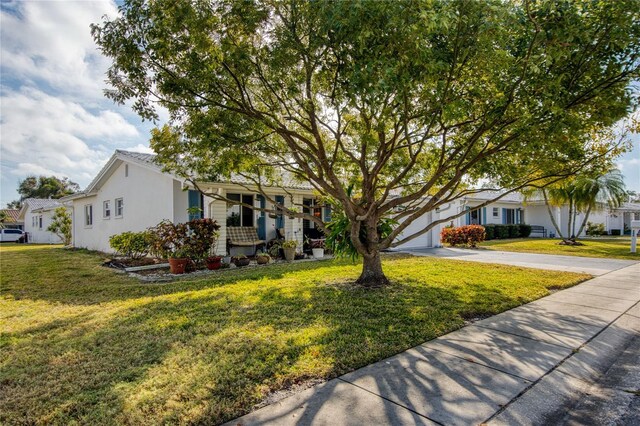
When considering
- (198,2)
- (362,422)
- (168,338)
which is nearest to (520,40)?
(198,2)

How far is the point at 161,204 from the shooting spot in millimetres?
13492

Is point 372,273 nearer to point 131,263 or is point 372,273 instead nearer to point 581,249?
point 131,263

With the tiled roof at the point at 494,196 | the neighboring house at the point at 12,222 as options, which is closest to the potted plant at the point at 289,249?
the tiled roof at the point at 494,196

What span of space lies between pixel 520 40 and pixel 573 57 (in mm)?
803

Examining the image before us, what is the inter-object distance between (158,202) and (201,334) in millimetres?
10161

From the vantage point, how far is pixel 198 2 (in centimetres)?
532

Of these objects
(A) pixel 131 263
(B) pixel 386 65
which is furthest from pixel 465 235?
(B) pixel 386 65

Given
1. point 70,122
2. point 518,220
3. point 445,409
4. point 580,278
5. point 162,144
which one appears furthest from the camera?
point 518,220

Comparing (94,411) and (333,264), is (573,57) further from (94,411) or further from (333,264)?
(333,264)

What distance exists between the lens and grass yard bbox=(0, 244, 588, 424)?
313cm

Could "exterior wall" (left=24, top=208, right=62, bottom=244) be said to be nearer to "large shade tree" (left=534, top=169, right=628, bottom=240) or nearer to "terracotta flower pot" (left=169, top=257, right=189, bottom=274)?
"terracotta flower pot" (left=169, top=257, right=189, bottom=274)

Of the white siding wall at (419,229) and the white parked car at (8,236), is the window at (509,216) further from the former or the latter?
the white parked car at (8,236)

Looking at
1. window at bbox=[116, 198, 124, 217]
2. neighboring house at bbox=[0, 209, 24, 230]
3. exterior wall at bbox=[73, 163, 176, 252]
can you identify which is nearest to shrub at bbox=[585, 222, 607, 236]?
exterior wall at bbox=[73, 163, 176, 252]

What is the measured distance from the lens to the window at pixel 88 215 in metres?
20.2
